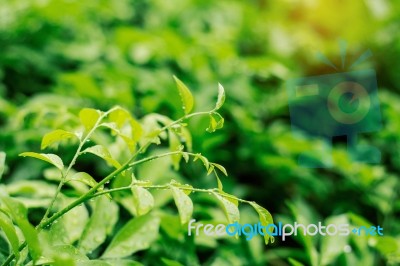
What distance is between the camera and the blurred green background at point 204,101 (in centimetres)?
135

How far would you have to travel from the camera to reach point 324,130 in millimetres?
2113

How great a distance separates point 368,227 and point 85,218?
690 mm

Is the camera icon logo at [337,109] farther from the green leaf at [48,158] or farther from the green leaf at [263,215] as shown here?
the green leaf at [48,158]

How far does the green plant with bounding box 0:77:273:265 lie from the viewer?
0.71 metres

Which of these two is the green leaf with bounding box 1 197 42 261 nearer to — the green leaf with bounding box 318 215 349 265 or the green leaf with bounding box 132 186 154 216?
the green leaf with bounding box 132 186 154 216

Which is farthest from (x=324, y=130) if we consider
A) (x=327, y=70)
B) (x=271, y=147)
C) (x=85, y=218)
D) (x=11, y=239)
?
(x=11, y=239)

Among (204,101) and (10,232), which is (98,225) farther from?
(204,101)

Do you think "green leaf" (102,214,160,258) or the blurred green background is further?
the blurred green background

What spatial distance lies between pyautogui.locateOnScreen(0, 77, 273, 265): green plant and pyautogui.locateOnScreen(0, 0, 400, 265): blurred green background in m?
0.19

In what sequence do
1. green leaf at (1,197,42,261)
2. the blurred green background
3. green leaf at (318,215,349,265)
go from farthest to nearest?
the blurred green background < green leaf at (318,215,349,265) < green leaf at (1,197,42,261)

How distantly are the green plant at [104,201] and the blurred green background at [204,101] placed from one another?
188mm

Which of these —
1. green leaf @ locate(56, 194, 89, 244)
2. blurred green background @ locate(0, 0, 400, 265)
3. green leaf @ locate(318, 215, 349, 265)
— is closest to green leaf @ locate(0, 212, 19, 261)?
green leaf @ locate(56, 194, 89, 244)

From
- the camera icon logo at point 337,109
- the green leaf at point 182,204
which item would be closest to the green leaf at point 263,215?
the green leaf at point 182,204

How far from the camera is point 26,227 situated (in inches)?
25.2
